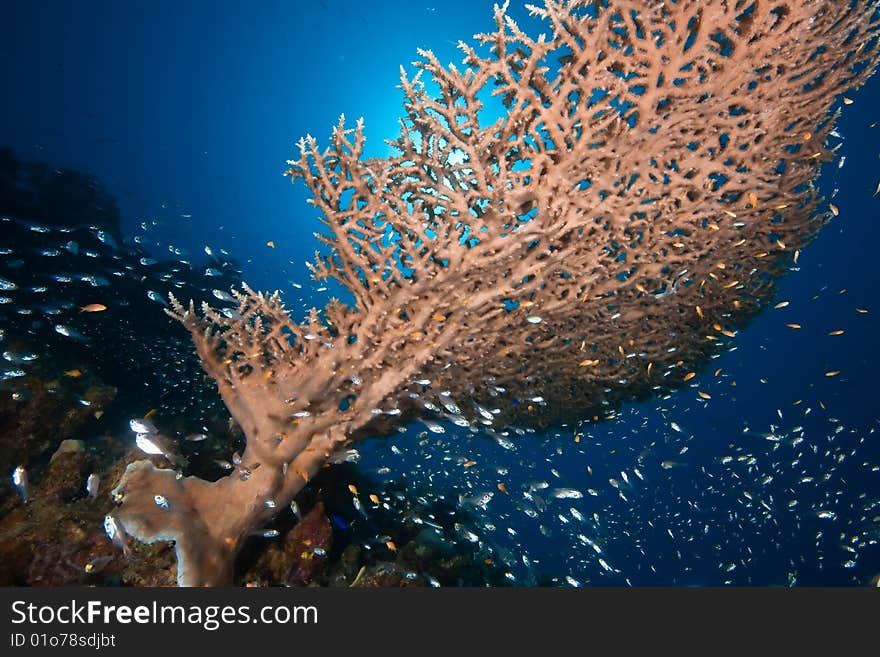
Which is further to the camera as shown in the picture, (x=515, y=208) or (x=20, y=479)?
(x=20, y=479)

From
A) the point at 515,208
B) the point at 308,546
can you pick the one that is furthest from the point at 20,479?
the point at 515,208

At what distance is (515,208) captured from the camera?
4.41 metres

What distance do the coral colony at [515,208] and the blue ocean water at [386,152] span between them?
5.33 metres

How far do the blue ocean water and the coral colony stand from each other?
17.5ft

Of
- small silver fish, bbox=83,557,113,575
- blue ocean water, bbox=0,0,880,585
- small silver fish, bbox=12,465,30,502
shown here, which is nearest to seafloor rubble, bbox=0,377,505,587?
small silver fish, bbox=83,557,113,575

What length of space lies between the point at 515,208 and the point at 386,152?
6048 centimetres

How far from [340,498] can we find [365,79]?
162 feet

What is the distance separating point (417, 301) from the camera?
505 cm

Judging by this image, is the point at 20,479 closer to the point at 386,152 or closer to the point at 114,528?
the point at 114,528

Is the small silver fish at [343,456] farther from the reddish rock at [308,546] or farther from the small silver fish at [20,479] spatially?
the small silver fish at [20,479]

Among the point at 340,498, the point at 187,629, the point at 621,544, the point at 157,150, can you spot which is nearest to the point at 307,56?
Answer: the point at 157,150

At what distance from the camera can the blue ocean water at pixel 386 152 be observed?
2575 centimetres

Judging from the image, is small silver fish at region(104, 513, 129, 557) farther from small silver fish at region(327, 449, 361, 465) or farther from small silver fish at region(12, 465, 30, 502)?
small silver fish at region(327, 449, 361, 465)

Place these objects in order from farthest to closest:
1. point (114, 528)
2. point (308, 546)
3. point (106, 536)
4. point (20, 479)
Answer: point (308, 546)
point (106, 536)
point (20, 479)
point (114, 528)
